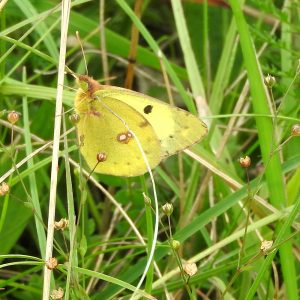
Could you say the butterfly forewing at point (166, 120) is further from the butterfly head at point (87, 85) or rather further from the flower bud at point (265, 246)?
the flower bud at point (265, 246)

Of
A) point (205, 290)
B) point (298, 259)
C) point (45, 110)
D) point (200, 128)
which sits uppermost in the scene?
point (200, 128)

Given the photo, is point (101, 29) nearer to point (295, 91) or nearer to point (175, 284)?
point (295, 91)

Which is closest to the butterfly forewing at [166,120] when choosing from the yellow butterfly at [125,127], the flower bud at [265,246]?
the yellow butterfly at [125,127]

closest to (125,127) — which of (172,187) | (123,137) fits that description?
(123,137)

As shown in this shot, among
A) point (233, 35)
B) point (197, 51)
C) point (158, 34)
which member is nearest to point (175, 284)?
point (233, 35)

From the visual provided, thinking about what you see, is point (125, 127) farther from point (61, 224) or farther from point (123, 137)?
point (61, 224)

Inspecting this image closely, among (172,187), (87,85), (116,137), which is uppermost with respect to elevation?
(87,85)
